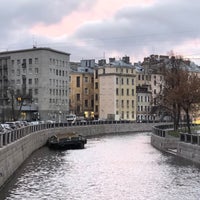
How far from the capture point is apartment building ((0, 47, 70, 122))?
163 metres

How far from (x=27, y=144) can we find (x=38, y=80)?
108 m

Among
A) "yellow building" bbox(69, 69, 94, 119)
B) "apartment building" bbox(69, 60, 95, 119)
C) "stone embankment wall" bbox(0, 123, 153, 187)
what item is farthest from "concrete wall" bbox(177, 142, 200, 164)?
"yellow building" bbox(69, 69, 94, 119)

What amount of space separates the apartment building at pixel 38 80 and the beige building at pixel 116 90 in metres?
11.7

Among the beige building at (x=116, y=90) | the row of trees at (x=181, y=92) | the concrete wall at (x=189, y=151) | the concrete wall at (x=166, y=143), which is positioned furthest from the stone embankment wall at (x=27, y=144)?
the beige building at (x=116, y=90)

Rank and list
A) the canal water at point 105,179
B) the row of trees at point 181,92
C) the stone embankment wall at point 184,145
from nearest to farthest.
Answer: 1. the canal water at point 105,179
2. the stone embankment wall at point 184,145
3. the row of trees at point 181,92

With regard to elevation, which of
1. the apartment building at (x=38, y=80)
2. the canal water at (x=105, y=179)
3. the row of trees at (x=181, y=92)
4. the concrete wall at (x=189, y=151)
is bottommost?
the canal water at (x=105, y=179)

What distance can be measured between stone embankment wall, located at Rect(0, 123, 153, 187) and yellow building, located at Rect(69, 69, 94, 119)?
43660mm

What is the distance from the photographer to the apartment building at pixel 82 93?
585 ft

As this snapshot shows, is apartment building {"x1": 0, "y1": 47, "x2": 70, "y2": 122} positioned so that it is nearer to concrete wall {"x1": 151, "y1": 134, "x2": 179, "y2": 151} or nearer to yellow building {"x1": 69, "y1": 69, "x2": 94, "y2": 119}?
yellow building {"x1": 69, "y1": 69, "x2": 94, "y2": 119}

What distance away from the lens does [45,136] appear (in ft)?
267

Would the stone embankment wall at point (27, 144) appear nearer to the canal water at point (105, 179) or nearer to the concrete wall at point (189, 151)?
the canal water at point (105, 179)

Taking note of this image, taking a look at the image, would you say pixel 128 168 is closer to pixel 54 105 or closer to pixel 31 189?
pixel 31 189

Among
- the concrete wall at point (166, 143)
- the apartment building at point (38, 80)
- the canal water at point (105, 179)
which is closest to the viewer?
the canal water at point (105, 179)

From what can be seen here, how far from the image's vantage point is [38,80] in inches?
6462
